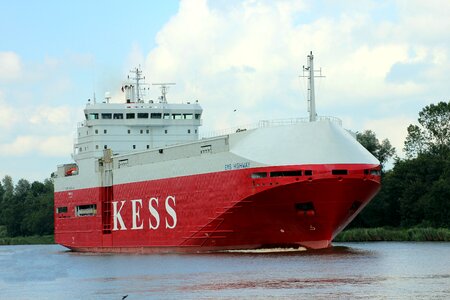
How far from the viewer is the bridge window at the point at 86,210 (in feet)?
214

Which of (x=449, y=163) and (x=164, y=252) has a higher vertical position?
(x=449, y=163)

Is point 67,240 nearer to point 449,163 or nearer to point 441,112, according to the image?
point 449,163

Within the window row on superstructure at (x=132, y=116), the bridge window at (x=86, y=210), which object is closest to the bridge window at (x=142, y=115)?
the window row on superstructure at (x=132, y=116)

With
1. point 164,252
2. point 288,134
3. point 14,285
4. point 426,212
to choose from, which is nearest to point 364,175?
point 288,134

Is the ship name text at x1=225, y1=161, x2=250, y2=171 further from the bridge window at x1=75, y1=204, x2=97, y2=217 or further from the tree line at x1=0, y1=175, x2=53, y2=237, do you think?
the tree line at x1=0, y1=175, x2=53, y2=237

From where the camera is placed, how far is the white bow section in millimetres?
49594

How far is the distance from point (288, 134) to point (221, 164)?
→ 391 cm

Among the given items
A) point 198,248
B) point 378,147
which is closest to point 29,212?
point 378,147

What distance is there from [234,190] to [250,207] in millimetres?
1241

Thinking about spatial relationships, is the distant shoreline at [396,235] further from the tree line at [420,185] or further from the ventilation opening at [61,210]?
the ventilation opening at [61,210]

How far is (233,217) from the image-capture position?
51594 millimetres

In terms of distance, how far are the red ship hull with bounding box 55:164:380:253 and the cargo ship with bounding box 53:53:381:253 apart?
0.05 metres

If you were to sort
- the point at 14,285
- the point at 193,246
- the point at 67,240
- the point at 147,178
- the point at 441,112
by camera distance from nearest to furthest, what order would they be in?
the point at 14,285, the point at 193,246, the point at 147,178, the point at 67,240, the point at 441,112

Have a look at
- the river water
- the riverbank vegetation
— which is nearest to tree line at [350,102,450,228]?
the riverbank vegetation
